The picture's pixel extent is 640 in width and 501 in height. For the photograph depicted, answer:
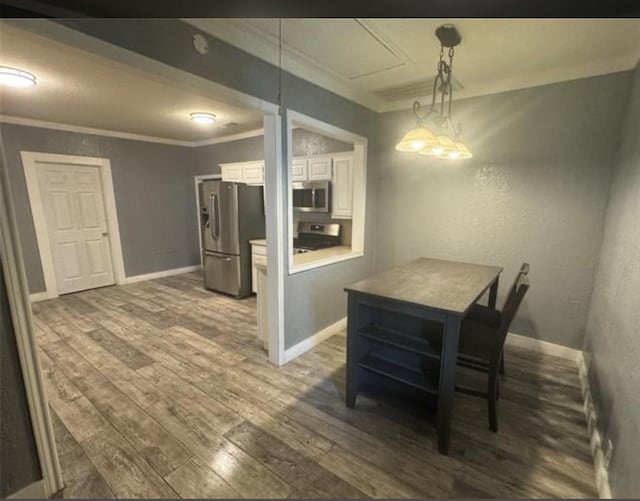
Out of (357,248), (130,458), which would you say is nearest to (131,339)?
(130,458)

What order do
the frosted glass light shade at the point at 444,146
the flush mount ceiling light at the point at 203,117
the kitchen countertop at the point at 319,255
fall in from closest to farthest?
the frosted glass light shade at the point at 444,146, the kitchen countertop at the point at 319,255, the flush mount ceiling light at the point at 203,117

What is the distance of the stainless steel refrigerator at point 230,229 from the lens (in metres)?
4.36

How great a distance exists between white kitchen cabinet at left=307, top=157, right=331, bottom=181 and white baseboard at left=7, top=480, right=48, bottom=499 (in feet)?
11.6

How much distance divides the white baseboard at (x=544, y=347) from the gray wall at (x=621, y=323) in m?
0.25

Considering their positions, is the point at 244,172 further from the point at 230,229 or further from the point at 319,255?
the point at 319,255

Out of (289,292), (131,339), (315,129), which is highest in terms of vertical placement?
(315,129)

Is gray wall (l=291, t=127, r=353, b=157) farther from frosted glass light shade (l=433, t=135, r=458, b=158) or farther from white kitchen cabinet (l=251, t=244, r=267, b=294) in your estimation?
frosted glass light shade (l=433, t=135, r=458, b=158)

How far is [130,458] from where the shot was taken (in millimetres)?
1673

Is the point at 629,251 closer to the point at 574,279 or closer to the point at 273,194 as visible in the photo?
the point at 574,279

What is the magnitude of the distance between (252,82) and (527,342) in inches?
139

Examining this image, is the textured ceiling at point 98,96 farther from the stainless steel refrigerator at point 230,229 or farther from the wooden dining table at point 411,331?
the wooden dining table at point 411,331

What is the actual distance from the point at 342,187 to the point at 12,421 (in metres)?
3.36

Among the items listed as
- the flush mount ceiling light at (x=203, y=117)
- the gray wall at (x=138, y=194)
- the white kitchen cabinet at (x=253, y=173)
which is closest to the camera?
the flush mount ceiling light at (x=203, y=117)

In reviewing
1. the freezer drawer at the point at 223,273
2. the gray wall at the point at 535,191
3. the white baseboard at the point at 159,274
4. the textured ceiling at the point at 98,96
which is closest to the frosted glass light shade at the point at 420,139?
the textured ceiling at the point at 98,96
